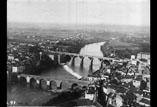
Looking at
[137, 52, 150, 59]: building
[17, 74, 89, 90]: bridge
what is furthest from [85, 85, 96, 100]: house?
[137, 52, 150, 59]: building

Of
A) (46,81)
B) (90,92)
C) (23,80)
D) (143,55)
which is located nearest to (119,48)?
(143,55)

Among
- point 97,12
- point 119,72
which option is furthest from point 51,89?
point 97,12

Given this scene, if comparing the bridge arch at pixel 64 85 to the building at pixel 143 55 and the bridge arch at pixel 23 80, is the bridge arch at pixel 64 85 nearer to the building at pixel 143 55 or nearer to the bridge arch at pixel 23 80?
the bridge arch at pixel 23 80

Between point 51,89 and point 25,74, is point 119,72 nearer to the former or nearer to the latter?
point 51,89

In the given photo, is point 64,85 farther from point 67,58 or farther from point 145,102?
point 145,102

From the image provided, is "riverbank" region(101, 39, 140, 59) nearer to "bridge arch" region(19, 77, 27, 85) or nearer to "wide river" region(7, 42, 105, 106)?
"wide river" region(7, 42, 105, 106)

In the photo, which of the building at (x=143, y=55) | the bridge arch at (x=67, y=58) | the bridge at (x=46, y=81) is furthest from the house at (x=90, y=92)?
the building at (x=143, y=55)
